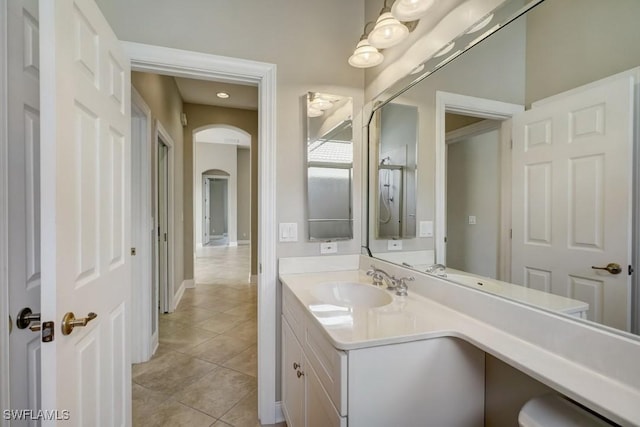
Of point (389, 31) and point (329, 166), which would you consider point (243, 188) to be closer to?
point (329, 166)

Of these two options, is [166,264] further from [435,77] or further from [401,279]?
[435,77]

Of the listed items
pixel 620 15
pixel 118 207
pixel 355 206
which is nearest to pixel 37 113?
pixel 118 207

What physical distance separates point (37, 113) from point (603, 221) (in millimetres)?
1874

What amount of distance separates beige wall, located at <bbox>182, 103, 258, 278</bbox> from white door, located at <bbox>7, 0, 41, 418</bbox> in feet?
11.4

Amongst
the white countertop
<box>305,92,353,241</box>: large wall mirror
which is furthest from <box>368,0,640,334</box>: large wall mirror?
<box>305,92,353,241</box>: large wall mirror

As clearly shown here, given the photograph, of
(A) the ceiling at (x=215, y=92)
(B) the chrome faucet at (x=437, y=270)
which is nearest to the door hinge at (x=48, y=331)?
(B) the chrome faucet at (x=437, y=270)

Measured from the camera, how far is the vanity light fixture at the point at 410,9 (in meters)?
1.28

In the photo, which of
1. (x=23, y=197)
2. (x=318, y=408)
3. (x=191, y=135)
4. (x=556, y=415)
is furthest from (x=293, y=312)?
(x=191, y=135)

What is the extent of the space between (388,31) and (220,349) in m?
2.77

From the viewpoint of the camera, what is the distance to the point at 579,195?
79cm

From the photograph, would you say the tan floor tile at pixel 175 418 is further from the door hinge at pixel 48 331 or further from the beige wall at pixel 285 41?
the door hinge at pixel 48 331

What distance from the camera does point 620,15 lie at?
0.70 meters

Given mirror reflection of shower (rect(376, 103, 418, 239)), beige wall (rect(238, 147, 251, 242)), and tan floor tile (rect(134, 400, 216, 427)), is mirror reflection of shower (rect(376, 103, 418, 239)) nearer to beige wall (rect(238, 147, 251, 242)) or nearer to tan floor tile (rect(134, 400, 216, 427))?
tan floor tile (rect(134, 400, 216, 427))

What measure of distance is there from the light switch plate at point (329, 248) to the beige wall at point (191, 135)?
2.85 m
